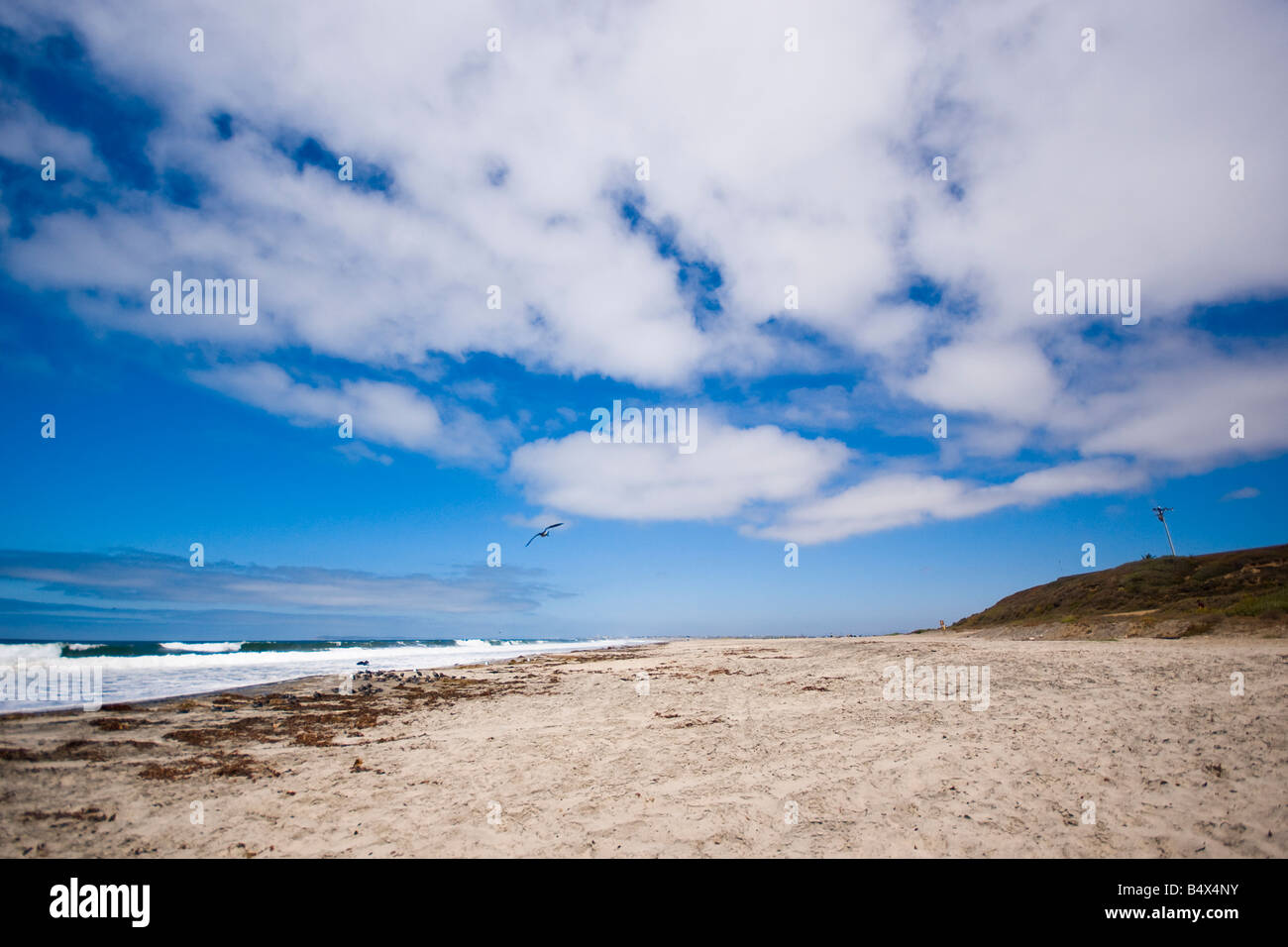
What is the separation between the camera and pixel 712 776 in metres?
8.47

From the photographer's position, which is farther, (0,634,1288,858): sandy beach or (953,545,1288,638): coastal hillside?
(953,545,1288,638): coastal hillside

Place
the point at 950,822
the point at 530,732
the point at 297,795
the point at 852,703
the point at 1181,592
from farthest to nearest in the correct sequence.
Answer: the point at 1181,592 < the point at 852,703 < the point at 530,732 < the point at 297,795 < the point at 950,822

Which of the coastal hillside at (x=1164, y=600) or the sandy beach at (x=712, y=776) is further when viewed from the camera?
the coastal hillside at (x=1164, y=600)

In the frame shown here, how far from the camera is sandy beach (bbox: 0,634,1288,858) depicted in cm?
630

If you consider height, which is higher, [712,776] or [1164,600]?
[712,776]

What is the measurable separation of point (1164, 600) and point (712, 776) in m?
36.3

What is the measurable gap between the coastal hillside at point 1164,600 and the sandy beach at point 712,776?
9.28 metres

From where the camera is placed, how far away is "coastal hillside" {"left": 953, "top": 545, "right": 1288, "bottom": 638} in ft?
69.7

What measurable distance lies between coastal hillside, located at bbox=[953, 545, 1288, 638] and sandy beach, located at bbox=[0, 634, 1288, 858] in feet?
30.5

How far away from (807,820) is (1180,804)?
4.61 metres

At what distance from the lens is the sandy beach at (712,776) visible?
6301 millimetres
